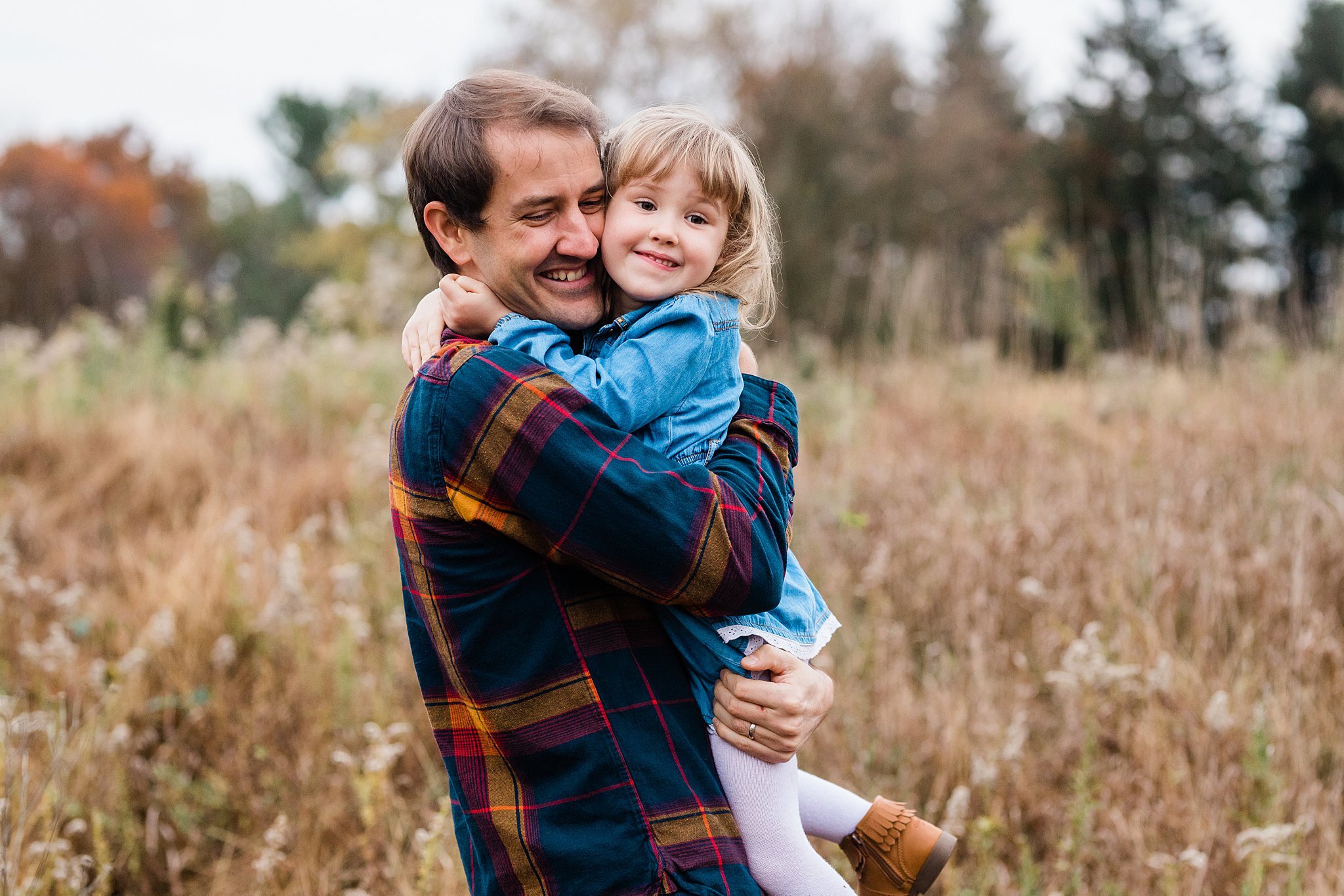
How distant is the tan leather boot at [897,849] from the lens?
1.61 meters

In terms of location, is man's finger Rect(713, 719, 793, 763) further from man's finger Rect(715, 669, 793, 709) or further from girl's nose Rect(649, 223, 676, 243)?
girl's nose Rect(649, 223, 676, 243)

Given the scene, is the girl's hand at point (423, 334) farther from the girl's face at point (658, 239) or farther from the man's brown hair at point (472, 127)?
the girl's face at point (658, 239)

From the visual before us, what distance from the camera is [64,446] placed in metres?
5.45

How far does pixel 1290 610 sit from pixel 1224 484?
3.38 ft

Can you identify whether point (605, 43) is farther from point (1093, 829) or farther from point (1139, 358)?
point (1093, 829)

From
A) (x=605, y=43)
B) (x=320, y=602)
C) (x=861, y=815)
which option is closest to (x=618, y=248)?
(x=861, y=815)

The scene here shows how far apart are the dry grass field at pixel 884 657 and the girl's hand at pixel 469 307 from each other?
1.13 metres

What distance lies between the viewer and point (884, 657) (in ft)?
10.9

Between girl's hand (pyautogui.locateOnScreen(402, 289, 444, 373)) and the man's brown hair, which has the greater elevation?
the man's brown hair

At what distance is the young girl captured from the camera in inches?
54.4

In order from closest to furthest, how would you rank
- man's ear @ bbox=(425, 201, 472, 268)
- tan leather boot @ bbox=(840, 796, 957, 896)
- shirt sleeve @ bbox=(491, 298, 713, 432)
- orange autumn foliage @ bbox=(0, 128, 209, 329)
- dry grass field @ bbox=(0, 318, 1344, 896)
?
shirt sleeve @ bbox=(491, 298, 713, 432) → man's ear @ bbox=(425, 201, 472, 268) → tan leather boot @ bbox=(840, 796, 957, 896) → dry grass field @ bbox=(0, 318, 1344, 896) → orange autumn foliage @ bbox=(0, 128, 209, 329)

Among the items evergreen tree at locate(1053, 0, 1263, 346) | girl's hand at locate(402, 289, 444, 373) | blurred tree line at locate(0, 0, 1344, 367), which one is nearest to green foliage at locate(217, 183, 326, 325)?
blurred tree line at locate(0, 0, 1344, 367)

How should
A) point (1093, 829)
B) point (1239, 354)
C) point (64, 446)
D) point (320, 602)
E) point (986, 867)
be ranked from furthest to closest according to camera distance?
point (1239, 354) → point (64, 446) → point (320, 602) → point (1093, 829) → point (986, 867)

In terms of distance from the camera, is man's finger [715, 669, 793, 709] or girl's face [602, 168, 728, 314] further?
girl's face [602, 168, 728, 314]
